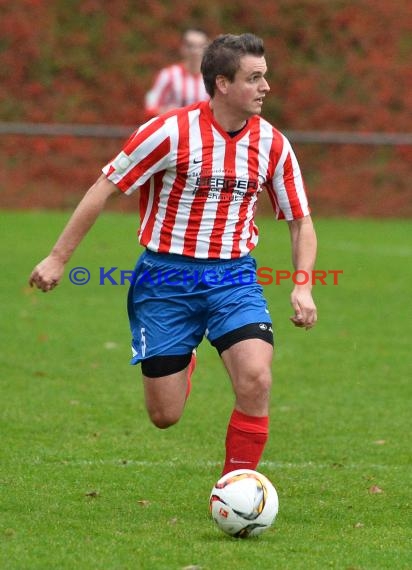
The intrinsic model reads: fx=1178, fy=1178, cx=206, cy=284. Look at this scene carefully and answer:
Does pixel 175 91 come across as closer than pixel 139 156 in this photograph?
No

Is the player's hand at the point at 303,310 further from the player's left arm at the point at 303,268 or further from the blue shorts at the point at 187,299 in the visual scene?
the blue shorts at the point at 187,299

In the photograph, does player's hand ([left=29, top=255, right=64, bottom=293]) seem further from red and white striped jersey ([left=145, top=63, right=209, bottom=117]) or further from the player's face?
red and white striped jersey ([left=145, top=63, right=209, bottom=117])

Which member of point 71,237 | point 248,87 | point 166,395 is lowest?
point 166,395

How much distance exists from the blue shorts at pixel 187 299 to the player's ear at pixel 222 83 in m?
0.73

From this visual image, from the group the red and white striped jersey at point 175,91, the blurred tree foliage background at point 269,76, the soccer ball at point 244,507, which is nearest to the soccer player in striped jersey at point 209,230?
the soccer ball at point 244,507

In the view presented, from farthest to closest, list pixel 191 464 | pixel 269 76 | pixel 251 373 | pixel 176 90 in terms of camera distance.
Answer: pixel 269 76, pixel 176 90, pixel 191 464, pixel 251 373

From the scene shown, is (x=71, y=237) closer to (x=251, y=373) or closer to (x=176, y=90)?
(x=251, y=373)

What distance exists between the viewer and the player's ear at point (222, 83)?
5.01 meters

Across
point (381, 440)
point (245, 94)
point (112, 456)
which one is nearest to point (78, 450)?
point (112, 456)

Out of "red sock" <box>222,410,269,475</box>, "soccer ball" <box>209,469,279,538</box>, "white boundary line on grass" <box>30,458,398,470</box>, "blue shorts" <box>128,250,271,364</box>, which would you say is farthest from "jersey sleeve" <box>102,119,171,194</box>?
"white boundary line on grass" <box>30,458,398,470</box>

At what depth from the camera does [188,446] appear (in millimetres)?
6176

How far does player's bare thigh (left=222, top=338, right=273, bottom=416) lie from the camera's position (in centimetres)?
477

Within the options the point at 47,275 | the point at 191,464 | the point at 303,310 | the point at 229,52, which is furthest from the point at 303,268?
the point at 191,464

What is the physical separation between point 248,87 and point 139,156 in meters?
0.54
